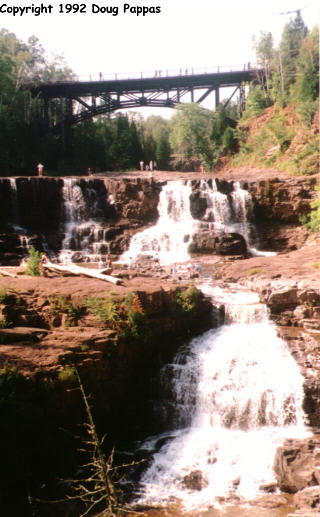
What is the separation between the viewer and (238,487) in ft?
34.8

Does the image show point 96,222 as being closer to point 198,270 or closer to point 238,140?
point 198,270

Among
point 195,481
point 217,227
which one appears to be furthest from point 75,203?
point 195,481

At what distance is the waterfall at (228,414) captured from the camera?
10781 millimetres

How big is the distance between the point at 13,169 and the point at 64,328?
99.1ft

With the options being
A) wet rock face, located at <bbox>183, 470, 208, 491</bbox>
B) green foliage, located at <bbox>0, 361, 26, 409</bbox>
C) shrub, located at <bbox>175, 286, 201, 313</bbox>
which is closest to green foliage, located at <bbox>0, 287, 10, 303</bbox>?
green foliage, located at <bbox>0, 361, 26, 409</bbox>

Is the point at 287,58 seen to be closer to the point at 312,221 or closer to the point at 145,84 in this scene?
the point at 145,84

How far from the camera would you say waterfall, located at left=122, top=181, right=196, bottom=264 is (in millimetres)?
27250

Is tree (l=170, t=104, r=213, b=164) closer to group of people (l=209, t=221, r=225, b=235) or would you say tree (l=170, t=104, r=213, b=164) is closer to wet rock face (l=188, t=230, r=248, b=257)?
group of people (l=209, t=221, r=225, b=235)

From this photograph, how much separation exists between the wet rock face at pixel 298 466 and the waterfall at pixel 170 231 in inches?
632

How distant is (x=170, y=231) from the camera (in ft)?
94.2

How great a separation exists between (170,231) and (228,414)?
55.6 ft

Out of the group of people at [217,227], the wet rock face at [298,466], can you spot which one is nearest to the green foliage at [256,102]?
the group of people at [217,227]

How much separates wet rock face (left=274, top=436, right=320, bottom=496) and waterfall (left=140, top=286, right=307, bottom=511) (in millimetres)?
582

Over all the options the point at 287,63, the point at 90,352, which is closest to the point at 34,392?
the point at 90,352
